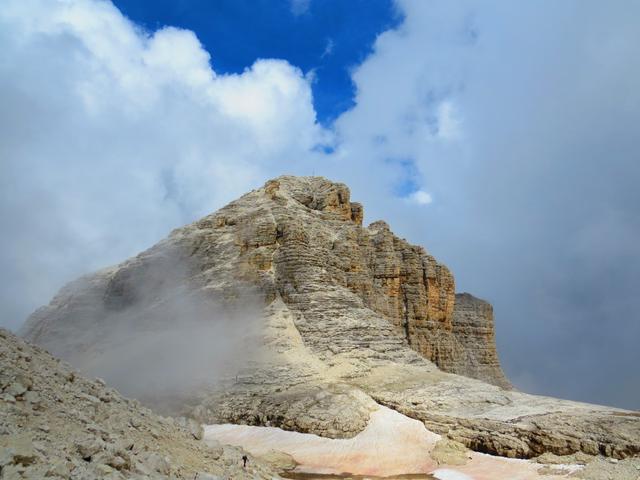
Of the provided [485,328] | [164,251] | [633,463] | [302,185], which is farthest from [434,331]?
[633,463]

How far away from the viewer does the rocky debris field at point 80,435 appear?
8.87m

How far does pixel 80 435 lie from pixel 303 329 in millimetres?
25229

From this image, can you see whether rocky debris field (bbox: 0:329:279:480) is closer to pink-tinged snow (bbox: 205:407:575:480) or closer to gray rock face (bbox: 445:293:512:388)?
pink-tinged snow (bbox: 205:407:575:480)

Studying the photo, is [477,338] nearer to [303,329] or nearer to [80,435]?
[303,329]

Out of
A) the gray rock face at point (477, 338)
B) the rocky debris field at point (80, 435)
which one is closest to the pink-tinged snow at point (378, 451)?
the rocky debris field at point (80, 435)

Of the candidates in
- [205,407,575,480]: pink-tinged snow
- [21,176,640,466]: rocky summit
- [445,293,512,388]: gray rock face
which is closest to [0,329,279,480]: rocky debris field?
[205,407,575,480]: pink-tinged snow

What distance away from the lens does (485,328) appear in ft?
203

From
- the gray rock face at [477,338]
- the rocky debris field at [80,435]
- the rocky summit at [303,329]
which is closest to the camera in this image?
the rocky debris field at [80,435]

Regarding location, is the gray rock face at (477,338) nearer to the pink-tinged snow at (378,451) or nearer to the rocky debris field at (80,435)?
the pink-tinged snow at (378,451)

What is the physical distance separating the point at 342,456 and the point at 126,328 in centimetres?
2036

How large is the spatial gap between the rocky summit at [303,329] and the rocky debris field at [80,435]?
1380cm

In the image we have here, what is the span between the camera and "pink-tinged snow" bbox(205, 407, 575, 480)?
23.1 m

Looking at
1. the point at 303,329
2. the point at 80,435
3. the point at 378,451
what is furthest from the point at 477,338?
the point at 80,435

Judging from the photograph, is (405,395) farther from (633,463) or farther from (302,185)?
(302,185)
